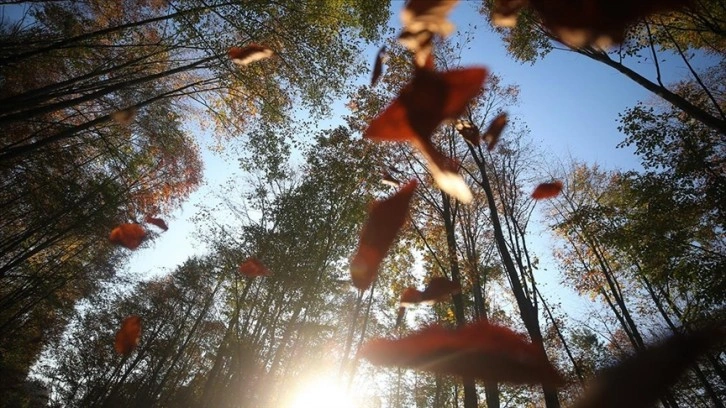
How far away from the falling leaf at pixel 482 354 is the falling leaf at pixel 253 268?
5.72 metres

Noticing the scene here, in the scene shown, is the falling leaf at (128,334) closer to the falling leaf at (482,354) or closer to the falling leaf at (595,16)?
the falling leaf at (482,354)

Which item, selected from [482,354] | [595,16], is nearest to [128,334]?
[482,354]

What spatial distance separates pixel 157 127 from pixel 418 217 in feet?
24.4

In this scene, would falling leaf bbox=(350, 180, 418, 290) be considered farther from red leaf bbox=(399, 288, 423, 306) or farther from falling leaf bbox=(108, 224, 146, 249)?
falling leaf bbox=(108, 224, 146, 249)

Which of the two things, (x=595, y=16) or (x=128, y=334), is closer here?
(x=595, y=16)

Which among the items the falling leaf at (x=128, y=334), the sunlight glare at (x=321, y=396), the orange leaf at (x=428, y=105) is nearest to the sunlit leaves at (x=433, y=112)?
the orange leaf at (x=428, y=105)

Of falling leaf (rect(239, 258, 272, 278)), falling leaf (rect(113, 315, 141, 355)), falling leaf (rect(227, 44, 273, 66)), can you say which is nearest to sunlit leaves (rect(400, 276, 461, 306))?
falling leaf (rect(239, 258, 272, 278))

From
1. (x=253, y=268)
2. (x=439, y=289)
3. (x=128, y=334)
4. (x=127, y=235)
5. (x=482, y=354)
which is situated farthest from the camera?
(x=128, y=334)

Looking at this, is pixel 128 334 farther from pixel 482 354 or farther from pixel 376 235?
pixel 482 354

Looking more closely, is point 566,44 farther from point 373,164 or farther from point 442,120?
point 373,164

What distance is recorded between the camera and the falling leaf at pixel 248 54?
647 centimetres

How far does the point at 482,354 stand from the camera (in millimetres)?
10188

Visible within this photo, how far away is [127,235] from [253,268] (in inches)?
238

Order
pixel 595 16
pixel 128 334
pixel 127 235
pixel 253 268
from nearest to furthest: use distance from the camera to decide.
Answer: pixel 595 16, pixel 253 268, pixel 127 235, pixel 128 334
